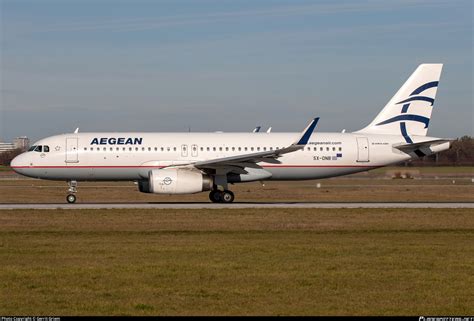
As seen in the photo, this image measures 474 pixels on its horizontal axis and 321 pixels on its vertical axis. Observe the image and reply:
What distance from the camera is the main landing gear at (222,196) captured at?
121 feet

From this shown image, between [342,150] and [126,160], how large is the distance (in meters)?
10.9

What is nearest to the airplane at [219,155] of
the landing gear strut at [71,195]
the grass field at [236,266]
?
the landing gear strut at [71,195]

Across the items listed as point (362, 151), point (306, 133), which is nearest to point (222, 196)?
point (306, 133)

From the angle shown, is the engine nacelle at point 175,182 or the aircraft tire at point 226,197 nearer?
the engine nacelle at point 175,182

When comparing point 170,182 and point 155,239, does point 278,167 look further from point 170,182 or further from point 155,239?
point 155,239

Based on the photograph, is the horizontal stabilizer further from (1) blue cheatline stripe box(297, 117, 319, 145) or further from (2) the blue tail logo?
(1) blue cheatline stripe box(297, 117, 319, 145)

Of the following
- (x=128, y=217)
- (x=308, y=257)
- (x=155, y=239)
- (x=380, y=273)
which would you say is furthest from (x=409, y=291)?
(x=128, y=217)

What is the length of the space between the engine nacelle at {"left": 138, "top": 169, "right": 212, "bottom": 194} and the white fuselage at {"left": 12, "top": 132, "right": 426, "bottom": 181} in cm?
249

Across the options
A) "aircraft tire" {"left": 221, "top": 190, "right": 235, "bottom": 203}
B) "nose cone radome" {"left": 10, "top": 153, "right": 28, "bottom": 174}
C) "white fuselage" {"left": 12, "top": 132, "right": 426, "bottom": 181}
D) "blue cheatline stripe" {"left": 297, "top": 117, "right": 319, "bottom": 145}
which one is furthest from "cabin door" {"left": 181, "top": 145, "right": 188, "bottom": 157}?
"nose cone radome" {"left": 10, "top": 153, "right": 28, "bottom": 174}

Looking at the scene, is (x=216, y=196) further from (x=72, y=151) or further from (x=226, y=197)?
(x=72, y=151)

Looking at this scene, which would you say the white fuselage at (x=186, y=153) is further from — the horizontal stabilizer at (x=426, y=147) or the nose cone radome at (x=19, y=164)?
the horizontal stabilizer at (x=426, y=147)

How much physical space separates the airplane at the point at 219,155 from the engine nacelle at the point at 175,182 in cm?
9

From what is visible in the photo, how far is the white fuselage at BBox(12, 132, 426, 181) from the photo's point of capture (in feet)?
122

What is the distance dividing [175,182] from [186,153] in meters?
3.70
